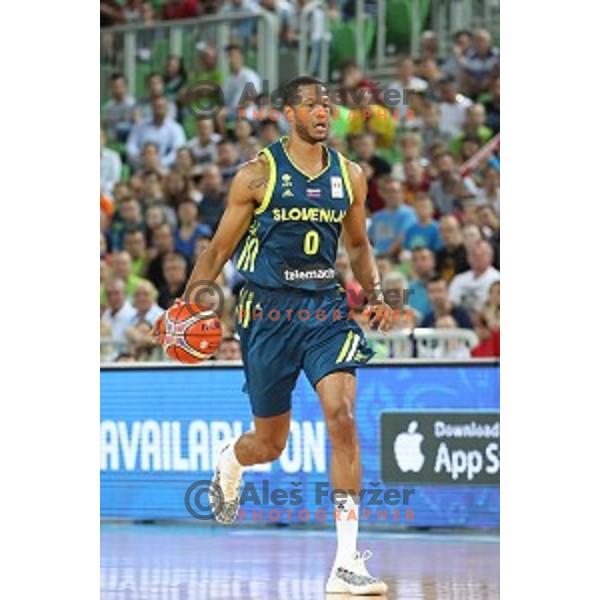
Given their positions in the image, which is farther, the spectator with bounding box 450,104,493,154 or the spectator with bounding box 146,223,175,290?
the spectator with bounding box 450,104,493,154

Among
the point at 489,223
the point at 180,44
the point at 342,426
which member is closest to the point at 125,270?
the point at 489,223

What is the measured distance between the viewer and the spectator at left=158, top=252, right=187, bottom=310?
19781 millimetres

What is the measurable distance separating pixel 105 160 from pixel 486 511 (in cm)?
829

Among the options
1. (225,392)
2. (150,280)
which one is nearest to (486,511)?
(225,392)

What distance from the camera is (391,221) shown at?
19.6m

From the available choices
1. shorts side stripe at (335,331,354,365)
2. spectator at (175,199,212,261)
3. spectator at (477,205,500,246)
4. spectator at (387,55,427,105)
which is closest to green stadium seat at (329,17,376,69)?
spectator at (387,55,427,105)

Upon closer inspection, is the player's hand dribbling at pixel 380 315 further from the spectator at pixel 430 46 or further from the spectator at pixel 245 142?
the spectator at pixel 430 46

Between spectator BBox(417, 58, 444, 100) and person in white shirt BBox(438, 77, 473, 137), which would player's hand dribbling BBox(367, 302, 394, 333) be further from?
spectator BBox(417, 58, 444, 100)

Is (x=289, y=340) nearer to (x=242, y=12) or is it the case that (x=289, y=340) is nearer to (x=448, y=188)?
(x=448, y=188)

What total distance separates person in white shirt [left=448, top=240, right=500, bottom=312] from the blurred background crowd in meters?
0.02

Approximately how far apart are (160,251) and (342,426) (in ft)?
31.9
